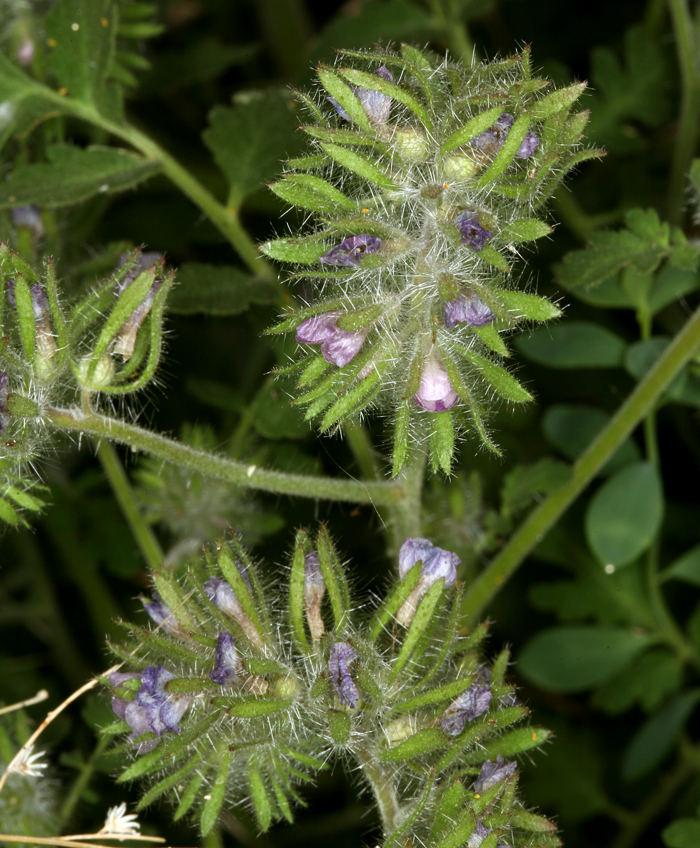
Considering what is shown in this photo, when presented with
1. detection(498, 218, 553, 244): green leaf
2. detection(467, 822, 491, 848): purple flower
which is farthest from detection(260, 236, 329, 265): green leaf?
detection(467, 822, 491, 848): purple flower

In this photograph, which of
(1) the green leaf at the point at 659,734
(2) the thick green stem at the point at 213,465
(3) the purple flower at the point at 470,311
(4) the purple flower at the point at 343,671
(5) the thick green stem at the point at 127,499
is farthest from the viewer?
(1) the green leaf at the point at 659,734

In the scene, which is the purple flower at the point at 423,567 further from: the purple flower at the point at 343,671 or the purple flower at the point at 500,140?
the purple flower at the point at 500,140

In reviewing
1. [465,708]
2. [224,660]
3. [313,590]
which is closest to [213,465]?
[313,590]

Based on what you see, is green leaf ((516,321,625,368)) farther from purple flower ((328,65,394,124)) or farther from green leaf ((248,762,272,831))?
green leaf ((248,762,272,831))

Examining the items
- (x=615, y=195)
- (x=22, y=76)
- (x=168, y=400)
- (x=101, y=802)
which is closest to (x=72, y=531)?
(x=168, y=400)

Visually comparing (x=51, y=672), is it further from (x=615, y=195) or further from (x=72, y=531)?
(x=615, y=195)

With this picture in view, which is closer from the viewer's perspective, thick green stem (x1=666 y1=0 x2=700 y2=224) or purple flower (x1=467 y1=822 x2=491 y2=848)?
purple flower (x1=467 y1=822 x2=491 y2=848)

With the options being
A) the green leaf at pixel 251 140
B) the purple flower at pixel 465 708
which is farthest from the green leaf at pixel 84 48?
the purple flower at pixel 465 708
